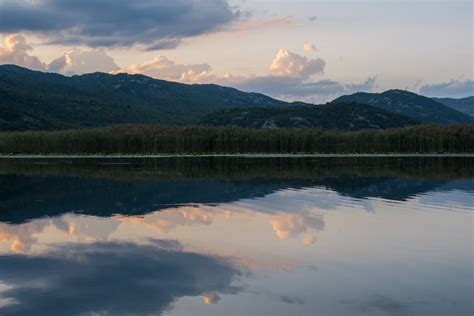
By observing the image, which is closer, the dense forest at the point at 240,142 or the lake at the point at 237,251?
the lake at the point at 237,251

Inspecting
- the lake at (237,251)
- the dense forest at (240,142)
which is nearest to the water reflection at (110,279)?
the lake at (237,251)

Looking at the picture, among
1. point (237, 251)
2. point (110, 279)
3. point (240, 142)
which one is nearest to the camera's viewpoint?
point (110, 279)

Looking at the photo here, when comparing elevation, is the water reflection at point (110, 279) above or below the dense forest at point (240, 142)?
below

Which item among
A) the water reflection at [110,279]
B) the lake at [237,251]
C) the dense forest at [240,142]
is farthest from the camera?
the dense forest at [240,142]

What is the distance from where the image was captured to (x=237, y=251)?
2195 centimetres

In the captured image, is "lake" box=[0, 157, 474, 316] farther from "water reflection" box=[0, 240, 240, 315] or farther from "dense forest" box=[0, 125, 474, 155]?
"dense forest" box=[0, 125, 474, 155]

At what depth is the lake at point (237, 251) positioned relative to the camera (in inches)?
611

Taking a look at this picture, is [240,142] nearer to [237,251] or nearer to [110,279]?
[237,251]

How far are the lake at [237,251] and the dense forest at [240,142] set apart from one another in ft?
206

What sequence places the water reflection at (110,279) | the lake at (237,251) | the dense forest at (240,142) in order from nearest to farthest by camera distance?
1. the water reflection at (110,279)
2. the lake at (237,251)
3. the dense forest at (240,142)

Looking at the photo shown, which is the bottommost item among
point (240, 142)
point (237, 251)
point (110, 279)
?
point (110, 279)

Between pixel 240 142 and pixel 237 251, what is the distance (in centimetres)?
8804

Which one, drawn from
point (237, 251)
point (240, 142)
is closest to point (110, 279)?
point (237, 251)

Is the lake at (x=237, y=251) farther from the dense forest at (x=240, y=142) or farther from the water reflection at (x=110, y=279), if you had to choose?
the dense forest at (x=240, y=142)
